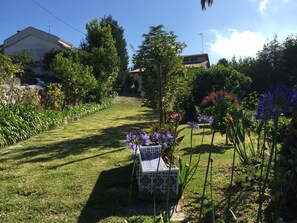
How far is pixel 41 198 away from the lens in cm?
479

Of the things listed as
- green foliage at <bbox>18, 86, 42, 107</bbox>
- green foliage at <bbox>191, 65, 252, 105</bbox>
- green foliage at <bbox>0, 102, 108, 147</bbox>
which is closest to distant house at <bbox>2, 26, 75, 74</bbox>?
green foliage at <bbox>191, 65, 252, 105</bbox>

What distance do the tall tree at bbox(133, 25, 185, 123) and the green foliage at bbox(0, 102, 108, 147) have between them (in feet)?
12.3

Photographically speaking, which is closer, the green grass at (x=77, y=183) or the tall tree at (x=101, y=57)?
the green grass at (x=77, y=183)

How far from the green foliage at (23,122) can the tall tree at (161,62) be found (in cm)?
376

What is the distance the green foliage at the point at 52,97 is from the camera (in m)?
15.1

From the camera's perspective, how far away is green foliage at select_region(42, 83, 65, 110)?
1513cm

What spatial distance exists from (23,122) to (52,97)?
5.05 metres

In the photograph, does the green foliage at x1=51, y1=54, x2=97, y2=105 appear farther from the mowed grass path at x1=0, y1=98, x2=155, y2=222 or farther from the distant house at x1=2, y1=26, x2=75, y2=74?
the distant house at x1=2, y1=26, x2=75, y2=74

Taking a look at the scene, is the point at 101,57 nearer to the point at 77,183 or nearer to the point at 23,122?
the point at 23,122

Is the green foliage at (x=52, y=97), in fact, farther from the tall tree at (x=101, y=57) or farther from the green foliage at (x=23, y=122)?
the tall tree at (x=101, y=57)

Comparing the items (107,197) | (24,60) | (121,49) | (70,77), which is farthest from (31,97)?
(121,49)

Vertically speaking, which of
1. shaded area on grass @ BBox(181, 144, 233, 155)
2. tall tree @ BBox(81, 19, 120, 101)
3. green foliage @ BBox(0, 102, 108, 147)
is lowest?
shaded area on grass @ BBox(181, 144, 233, 155)

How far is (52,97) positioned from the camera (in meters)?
15.3

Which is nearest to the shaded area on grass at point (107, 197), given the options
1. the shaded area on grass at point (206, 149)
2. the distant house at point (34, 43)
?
the shaded area on grass at point (206, 149)
